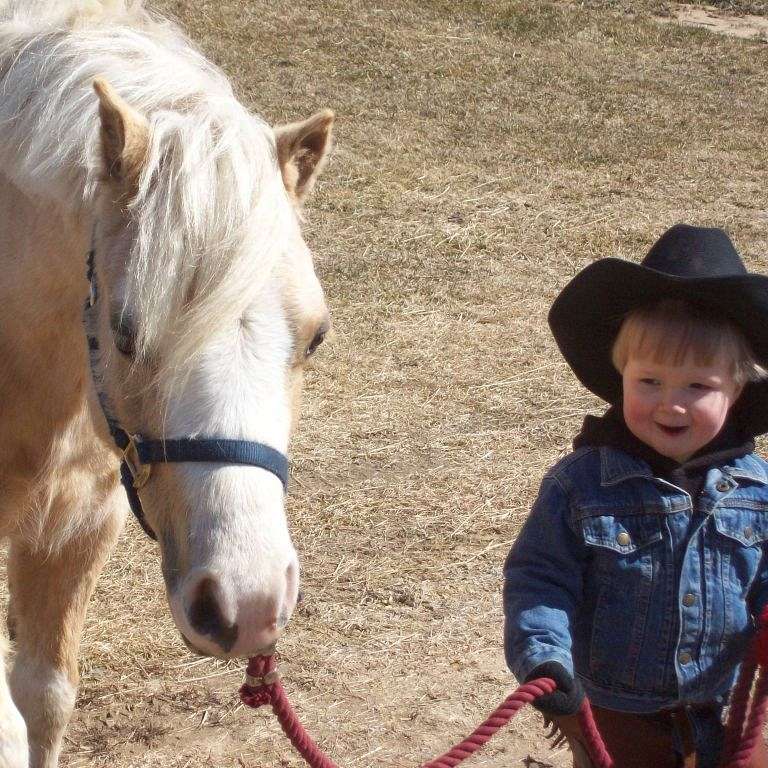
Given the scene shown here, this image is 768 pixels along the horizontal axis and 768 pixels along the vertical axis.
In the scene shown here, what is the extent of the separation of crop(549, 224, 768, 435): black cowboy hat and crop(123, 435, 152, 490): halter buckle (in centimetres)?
85

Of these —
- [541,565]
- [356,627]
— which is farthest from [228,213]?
[356,627]

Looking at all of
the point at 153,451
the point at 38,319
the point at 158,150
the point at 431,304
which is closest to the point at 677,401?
the point at 153,451

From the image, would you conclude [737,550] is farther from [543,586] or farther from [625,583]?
[543,586]

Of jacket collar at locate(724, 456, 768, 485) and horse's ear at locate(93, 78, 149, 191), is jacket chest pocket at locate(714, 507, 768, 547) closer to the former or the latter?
jacket collar at locate(724, 456, 768, 485)

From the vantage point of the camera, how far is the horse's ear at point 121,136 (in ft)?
6.24

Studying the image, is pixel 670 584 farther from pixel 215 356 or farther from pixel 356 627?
pixel 356 627

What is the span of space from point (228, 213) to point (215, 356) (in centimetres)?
28

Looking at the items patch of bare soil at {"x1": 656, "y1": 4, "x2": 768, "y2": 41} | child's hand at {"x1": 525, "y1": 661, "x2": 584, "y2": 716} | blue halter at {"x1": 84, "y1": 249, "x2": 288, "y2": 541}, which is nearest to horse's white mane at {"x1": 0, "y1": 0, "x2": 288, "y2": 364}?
blue halter at {"x1": 84, "y1": 249, "x2": 288, "y2": 541}

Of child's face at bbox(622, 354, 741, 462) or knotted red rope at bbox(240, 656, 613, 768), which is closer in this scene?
knotted red rope at bbox(240, 656, 613, 768)

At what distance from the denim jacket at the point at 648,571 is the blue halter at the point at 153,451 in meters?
0.52

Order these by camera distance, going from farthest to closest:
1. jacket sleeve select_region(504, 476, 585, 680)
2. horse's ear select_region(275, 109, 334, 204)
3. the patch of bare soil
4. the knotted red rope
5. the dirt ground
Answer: the patch of bare soil
the dirt ground
horse's ear select_region(275, 109, 334, 204)
jacket sleeve select_region(504, 476, 585, 680)
the knotted red rope

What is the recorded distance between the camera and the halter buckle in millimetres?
1916

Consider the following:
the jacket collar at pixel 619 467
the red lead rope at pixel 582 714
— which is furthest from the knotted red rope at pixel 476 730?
the jacket collar at pixel 619 467

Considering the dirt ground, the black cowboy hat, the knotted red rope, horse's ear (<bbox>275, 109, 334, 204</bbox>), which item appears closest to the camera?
the knotted red rope
